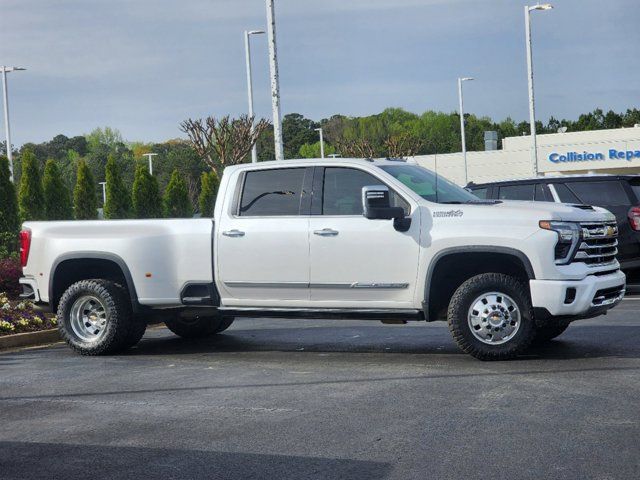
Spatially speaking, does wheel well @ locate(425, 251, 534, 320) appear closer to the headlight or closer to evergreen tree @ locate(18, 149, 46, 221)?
the headlight

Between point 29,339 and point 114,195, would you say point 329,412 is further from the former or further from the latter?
point 114,195

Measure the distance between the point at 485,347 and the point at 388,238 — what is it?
4.56 ft

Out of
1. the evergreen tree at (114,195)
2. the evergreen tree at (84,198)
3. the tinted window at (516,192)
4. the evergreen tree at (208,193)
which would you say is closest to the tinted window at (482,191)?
the tinted window at (516,192)

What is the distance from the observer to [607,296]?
9906 millimetres

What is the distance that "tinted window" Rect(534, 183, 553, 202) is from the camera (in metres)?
16.5

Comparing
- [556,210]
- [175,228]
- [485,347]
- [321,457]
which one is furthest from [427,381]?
[175,228]

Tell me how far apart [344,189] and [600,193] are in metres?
7.07

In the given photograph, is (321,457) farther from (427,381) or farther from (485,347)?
(485,347)

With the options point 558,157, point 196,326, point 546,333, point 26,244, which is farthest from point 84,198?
point 558,157

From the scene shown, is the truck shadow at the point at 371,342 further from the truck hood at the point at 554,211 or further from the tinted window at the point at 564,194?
the tinted window at the point at 564,194

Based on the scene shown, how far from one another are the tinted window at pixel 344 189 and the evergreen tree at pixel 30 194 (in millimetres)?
26619

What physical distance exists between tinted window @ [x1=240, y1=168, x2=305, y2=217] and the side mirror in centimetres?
98

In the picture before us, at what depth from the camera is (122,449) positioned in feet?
22.2

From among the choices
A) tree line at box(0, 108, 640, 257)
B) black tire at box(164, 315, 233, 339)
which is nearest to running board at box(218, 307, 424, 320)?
black tire at box(164, 315, 233, 339)
